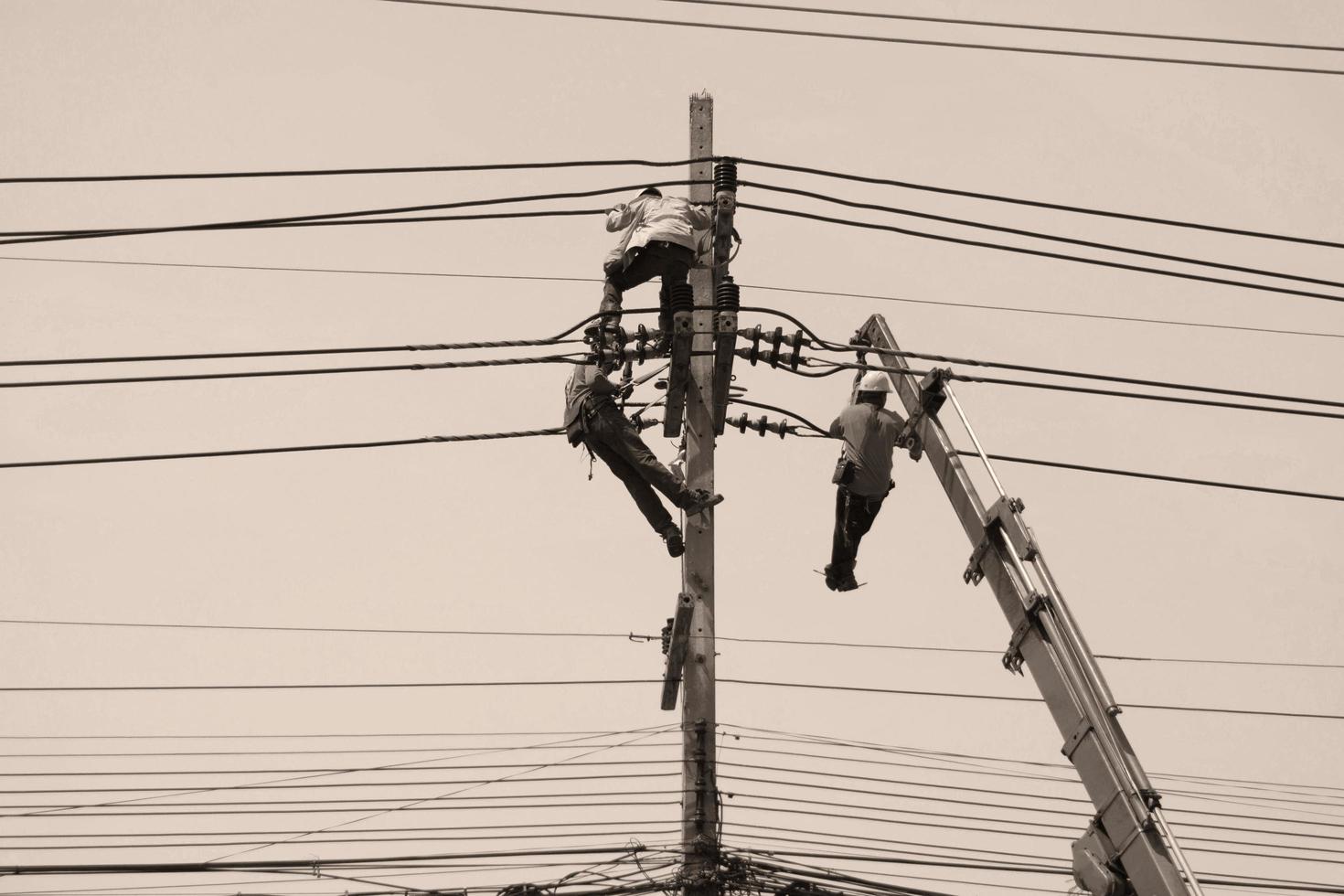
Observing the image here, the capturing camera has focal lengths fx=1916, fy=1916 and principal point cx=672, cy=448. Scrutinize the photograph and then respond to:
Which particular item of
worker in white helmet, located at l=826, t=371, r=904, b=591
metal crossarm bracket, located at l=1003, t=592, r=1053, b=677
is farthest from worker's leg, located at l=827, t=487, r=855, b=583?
metal crossarm bracket, located at l=1003, t=592, r=1053, b=677

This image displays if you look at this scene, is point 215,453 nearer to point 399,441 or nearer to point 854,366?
point 399,441

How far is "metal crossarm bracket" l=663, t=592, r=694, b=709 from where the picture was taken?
1219cm

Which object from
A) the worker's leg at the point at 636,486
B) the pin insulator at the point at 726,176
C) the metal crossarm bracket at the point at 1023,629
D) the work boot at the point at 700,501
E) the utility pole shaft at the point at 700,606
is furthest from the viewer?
the pin insulator at the point at 726,176

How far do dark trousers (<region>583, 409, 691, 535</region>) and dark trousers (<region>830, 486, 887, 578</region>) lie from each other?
1771mm

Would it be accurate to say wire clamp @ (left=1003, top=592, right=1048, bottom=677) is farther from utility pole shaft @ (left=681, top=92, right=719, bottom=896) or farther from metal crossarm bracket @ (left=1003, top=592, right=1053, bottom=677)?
utility pole shaft @ (left=681, top=92, right=719, bottom=896)

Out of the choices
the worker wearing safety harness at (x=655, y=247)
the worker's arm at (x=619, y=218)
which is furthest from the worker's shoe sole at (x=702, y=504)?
the worker's arm at (x=619, y=218)

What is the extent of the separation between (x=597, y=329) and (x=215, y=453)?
2.62 metres

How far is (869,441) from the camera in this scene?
1362cm

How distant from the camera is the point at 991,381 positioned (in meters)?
12.5

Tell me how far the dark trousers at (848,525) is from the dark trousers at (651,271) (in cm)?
220

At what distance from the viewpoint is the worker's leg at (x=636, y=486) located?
12742 mm

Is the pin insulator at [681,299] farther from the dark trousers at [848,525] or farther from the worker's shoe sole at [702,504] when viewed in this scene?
the dark trousers at [848,525]

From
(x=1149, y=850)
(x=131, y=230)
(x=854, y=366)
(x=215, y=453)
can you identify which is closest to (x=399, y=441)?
(x=215, y=453)

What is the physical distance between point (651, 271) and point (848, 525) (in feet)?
8.38
